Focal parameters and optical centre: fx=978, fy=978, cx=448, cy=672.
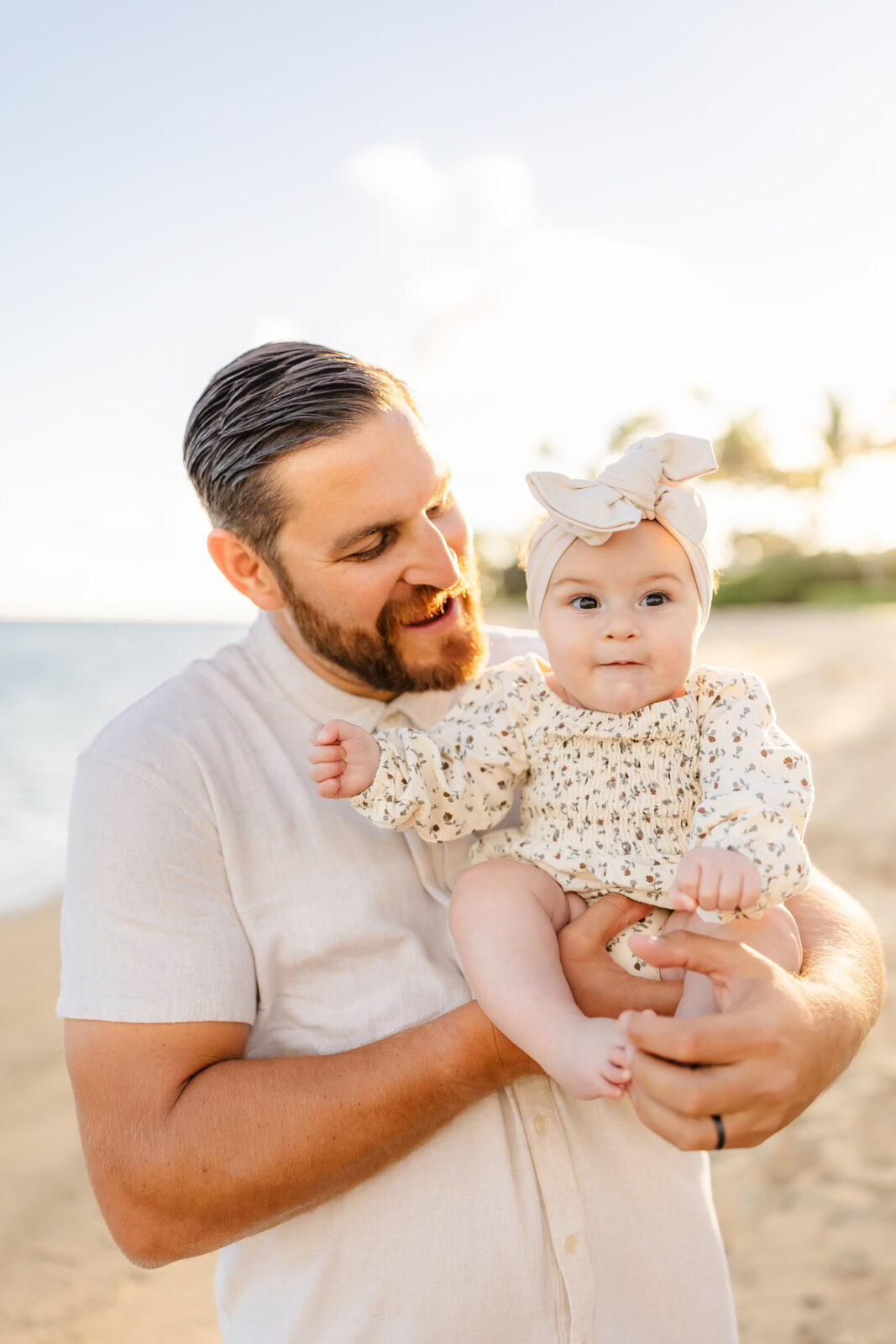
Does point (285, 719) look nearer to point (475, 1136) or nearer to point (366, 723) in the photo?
point (366, 723)

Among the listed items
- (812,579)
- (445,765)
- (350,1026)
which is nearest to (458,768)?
(445,765)

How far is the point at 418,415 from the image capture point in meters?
2.42

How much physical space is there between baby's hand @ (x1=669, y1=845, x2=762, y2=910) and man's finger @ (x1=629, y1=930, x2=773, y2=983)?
0.06 meters

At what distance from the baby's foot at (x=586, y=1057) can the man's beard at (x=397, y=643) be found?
912 millimetres

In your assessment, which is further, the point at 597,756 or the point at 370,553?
the point at 370,553

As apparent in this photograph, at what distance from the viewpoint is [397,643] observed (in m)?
2.29

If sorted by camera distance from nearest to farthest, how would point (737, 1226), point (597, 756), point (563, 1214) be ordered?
point (563, 1214), point (597, 756), point (737, 1226)

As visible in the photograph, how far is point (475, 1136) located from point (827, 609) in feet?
109

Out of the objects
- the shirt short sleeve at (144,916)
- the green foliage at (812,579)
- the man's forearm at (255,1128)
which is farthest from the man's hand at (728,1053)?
the green foliage at (812,579)

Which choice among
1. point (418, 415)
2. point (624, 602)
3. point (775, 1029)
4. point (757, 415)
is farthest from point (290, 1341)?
point (757, 415)

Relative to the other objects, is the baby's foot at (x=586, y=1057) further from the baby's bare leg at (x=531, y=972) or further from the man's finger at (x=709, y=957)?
the man's finger at (x=709, y=957)

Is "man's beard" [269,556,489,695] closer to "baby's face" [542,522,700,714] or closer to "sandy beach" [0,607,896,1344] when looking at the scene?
"baby's face" [542,522,700,714]

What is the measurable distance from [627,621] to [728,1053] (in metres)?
0.83

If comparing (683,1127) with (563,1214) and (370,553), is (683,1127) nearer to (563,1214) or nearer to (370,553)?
(563,1214)
